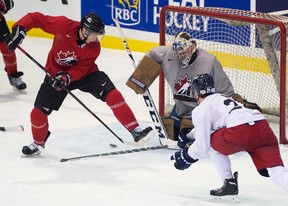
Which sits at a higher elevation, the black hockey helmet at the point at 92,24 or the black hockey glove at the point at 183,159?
the black hockey helmet at the point at 92,24

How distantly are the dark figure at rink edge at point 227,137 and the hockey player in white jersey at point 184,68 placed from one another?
2.90ft

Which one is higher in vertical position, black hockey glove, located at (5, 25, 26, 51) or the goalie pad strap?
black hockey glove, located at (5, 25, 26, 51)

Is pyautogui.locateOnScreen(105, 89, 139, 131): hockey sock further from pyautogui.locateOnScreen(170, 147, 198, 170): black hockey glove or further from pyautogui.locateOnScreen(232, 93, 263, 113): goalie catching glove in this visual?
pyautogui.locateOnScreen(170, 147, 198, 170): black hockey glove

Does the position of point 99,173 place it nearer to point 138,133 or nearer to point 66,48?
point 138,133

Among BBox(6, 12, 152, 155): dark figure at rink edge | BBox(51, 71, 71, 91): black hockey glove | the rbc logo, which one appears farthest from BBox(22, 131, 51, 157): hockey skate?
the rbc logo

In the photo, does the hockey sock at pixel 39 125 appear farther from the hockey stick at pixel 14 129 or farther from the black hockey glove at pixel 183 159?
the black hockey glove at pixel 183 159

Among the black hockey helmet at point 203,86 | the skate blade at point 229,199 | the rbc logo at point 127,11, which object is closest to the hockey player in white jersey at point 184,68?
the black hockey helmet at point 203,86

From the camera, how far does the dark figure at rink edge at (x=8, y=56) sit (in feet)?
25.5

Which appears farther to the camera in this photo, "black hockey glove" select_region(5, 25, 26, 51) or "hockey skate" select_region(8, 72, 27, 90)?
"hockey skate" select_region(8, 72, 27, 90)

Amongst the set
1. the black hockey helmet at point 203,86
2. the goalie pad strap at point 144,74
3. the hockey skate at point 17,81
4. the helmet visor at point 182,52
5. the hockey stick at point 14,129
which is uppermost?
the black hockey helmet at point 203,86

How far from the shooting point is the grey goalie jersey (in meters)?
6.29

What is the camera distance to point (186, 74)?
250 inches

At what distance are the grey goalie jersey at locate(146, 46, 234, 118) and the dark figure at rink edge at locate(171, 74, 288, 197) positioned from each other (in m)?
0.87

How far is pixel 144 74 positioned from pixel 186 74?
0.27 metres
